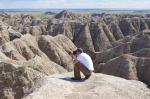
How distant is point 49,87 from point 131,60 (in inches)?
1297

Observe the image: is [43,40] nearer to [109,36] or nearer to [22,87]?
[22,87]

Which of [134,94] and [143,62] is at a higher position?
[134,94]

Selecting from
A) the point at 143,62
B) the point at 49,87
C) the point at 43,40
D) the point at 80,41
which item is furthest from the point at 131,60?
the point at 80,41

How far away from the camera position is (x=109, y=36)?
11038cm

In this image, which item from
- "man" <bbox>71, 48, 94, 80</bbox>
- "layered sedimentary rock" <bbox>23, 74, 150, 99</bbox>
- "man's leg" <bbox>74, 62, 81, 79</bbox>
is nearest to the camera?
"layered sedimentary rock" <bbox>23, 74, 150, 99</bbox>

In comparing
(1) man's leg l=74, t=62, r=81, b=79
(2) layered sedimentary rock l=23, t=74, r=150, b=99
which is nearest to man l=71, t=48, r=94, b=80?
(1) man's leg l=74, t=62, r=81, b=79

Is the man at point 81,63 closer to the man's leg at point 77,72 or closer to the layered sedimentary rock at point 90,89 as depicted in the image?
the man's leg at point 77,72

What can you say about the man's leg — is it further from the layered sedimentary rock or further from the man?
the layered sedimentary rock

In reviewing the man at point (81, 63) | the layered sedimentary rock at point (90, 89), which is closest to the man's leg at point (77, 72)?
the man at point (81, 63)

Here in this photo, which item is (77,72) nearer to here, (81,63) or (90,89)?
(81,63)

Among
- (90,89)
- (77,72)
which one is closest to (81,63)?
(77,72)

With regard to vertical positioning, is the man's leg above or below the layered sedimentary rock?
above

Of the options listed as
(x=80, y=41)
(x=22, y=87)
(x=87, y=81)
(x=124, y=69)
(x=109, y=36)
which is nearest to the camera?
(x=87, y=81)

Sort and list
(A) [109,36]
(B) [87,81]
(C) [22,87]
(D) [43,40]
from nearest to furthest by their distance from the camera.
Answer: (B) [87,81], (C) [22,87], (D) [43,40], (A) [109,36]
